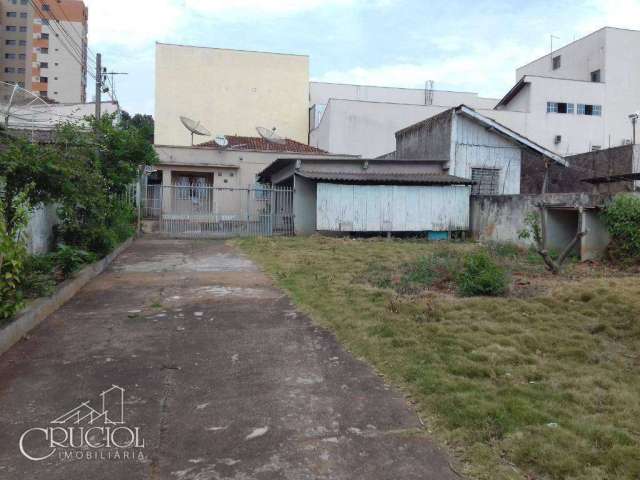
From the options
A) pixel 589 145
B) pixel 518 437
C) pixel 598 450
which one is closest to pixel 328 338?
pixel 518 437

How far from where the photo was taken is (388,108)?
30453mm

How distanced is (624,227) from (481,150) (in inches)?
341

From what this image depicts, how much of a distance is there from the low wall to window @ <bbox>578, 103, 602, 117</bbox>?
17490mm

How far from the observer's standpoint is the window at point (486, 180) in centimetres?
1892

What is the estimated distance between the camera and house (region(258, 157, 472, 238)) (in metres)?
16.7

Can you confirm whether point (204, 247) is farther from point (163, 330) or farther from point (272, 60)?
point (272, 60)

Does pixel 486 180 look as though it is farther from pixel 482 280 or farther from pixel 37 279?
pixel 37 279

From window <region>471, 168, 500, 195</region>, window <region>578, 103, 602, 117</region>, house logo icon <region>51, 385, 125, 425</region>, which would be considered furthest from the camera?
window <region>578, 103, 602, 117</region>

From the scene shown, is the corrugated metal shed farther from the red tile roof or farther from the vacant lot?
the red tile roof


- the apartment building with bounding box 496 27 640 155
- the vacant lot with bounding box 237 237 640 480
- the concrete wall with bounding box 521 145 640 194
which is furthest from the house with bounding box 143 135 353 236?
the apartment building with bounding box 496 27 640 155

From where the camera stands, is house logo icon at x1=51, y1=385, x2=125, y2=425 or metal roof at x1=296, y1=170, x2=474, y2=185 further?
metal roof at x1=296, y1=170, x2=474, y2=185

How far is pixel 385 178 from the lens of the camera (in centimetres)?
1689

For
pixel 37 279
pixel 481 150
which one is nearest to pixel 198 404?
pixel 37 279

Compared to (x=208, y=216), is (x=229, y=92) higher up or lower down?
higher up
